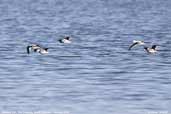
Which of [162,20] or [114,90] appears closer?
[114,90]

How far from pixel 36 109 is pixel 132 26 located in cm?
5269

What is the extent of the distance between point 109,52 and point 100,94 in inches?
745

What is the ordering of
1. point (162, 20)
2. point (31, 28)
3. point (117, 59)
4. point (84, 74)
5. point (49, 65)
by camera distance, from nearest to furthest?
point (84, 74), point (49, 65), point (117, 59), point (31, 28), point (162, 20)

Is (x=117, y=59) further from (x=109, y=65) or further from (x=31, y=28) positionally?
(x=31, y=28)

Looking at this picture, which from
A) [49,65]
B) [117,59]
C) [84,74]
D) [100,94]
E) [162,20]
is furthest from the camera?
[162,20]

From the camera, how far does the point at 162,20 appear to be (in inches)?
3863

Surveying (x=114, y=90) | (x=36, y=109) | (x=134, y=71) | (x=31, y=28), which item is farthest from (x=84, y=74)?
(x=31, y=28)

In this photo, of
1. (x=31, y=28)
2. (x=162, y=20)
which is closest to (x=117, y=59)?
(x=31, y=28)

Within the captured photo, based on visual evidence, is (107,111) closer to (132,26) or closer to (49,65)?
(49,65)

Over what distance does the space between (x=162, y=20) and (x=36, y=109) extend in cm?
6413

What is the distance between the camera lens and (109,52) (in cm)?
5772

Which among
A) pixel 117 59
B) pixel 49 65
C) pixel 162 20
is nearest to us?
pixel 49 65

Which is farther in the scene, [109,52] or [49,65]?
[109,52]

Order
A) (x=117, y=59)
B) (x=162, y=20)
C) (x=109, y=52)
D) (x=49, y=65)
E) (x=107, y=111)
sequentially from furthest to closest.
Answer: (x=162, y=20) < (x=109, y=52) < (x=117, y=59) < (x=49, y=65) < (x=107, y=111)
